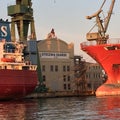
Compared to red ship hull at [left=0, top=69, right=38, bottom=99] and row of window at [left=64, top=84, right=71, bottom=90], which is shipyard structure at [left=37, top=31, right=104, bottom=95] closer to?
row of window at [left=64, top=84, right=71, bottom=90]

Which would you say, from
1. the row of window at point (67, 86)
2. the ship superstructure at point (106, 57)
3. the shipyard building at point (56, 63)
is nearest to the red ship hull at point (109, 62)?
the ship superstructure at point (106, 57)

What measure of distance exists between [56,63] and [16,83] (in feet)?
90.4

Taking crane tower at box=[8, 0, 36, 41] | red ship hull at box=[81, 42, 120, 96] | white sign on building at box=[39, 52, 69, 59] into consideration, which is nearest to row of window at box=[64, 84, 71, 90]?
white sign on building at box=[39, 52, 69, 59]

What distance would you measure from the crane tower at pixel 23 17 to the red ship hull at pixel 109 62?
587 inches

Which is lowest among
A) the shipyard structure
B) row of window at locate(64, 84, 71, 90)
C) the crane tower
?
row of window at locate(64, 84, 71, 90)

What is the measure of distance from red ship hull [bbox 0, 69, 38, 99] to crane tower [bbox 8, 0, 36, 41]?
18.4m

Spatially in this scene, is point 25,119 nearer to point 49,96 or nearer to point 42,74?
point 49,96

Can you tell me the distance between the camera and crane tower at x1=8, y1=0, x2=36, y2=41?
85.3 m

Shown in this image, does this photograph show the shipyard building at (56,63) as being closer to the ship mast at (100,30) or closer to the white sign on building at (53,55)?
the white sign on building at (53,55)

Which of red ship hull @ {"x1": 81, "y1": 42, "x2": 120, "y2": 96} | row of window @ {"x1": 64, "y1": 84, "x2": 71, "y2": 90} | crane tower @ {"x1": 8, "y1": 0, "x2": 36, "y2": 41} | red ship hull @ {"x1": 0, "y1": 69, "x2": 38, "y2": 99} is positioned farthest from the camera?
row of window @ {"x1": 64, "y1": 84, "x2": 71, "y2": 90}

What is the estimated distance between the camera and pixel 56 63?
302 ft

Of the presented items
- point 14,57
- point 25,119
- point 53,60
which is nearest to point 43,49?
point 53,60

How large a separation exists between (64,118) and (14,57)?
36.5 m

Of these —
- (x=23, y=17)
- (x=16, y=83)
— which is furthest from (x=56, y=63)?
(x=16, y=83)
